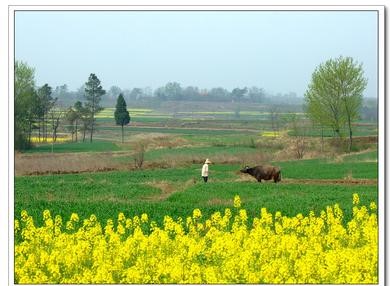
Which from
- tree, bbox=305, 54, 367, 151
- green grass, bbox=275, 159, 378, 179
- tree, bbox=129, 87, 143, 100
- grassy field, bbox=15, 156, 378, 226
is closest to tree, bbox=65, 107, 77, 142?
grassy field, bbox=15, 156, 378, 226

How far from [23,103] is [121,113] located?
3746mm

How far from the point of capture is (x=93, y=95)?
12070 mm

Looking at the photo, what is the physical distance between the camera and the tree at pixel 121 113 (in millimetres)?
12755

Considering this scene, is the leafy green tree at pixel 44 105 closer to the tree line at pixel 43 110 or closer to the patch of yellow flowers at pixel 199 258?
the tree line at pixel 43 110

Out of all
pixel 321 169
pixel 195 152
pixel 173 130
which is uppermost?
pixel 173 130

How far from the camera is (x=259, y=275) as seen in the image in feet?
24.3

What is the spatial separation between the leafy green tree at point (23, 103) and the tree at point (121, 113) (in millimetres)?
1730

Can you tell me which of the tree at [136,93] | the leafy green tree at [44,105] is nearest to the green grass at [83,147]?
the leafy green tree at [44,105]

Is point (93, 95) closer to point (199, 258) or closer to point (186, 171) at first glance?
point (199, 258)

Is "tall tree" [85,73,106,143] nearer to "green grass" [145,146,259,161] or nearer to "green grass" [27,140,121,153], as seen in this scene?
"green grass" [27,140,121,153]

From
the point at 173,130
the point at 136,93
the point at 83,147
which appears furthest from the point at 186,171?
the point at 136,93
